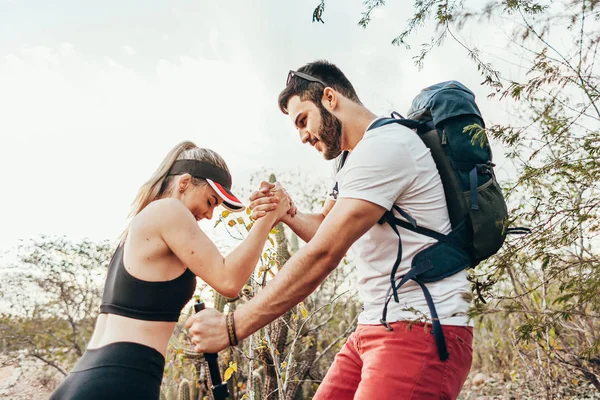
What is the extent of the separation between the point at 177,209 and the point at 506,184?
358 cm

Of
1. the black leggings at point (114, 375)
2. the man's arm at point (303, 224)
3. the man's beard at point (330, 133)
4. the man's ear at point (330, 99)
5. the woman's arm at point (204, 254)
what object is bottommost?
the black leggings at point (114, 375)

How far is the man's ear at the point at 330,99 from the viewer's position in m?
2.62

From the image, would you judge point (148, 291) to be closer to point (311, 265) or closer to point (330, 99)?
point (311, 265)

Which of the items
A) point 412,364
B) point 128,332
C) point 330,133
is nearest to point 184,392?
point 128,332

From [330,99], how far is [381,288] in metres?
1.13

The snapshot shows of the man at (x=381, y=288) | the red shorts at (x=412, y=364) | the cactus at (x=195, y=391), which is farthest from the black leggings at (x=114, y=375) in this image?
the cactus at (x=195, y=391)

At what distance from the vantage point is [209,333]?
5.99 feet

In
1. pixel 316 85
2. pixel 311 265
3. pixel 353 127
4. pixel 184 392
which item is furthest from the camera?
pixel 184 392

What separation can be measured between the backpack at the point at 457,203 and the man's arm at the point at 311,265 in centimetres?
24

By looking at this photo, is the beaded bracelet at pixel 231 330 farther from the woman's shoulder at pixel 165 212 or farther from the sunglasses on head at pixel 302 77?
the sunglasses on head at pixel 302 77

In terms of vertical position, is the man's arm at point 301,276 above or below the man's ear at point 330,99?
below

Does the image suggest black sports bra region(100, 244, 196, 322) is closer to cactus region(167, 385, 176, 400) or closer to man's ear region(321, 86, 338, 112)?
man's ear region(321, 86, 338, 112)

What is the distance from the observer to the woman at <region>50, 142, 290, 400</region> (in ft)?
6.51

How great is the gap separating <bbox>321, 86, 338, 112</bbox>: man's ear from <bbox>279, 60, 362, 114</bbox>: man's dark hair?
39 millimetres
